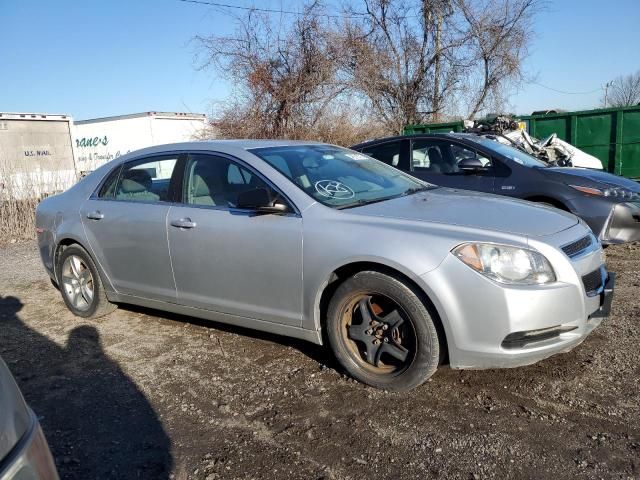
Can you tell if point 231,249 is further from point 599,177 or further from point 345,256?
point 599,177

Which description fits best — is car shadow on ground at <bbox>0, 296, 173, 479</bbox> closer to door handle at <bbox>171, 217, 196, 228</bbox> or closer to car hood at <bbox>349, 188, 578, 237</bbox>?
door handle at <bbox>171, 217, 196, 228</bbox>

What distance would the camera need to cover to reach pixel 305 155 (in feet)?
14.3

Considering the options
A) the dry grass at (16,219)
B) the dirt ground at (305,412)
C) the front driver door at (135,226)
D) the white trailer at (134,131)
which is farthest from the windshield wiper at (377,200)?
the white trailer at (134,131)

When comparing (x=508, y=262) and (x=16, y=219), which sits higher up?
(x=508, y=262)

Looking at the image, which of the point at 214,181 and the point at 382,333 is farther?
the point at 214,181

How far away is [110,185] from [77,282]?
3.42 feet

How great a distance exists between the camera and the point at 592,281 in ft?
11.0

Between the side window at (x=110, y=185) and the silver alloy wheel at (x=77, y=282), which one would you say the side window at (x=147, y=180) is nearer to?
the side window at (x=110, y=185)

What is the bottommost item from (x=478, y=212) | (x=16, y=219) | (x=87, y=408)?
(x=87, y=408)

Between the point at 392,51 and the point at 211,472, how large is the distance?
19264 mm

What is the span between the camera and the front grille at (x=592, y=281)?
327 cm

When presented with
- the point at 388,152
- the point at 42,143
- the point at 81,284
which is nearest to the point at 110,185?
the point at 81,284

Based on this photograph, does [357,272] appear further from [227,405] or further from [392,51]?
[392,51]

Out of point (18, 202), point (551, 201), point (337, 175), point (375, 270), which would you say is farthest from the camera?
point (18, 202)
